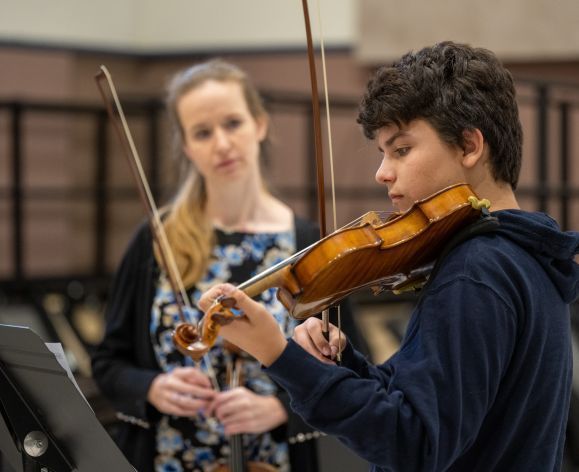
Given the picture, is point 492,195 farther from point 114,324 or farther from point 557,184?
point 557,184

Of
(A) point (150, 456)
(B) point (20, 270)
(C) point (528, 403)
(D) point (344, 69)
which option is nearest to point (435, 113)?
(C) point (528, 403)

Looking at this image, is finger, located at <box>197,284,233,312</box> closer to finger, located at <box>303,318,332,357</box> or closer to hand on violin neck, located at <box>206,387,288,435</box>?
finger, located at <box>303,318,332,357</box>

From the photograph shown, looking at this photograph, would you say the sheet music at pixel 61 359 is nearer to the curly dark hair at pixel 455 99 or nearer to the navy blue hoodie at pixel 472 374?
the navy blue hoodie at pixel 472 374

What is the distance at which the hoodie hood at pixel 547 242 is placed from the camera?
116cm

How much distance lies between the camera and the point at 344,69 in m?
6.46

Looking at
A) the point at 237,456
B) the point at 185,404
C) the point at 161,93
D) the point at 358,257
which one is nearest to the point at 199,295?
the point at 185,404

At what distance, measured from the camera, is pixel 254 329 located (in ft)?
3.62

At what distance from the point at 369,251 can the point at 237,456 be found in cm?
80

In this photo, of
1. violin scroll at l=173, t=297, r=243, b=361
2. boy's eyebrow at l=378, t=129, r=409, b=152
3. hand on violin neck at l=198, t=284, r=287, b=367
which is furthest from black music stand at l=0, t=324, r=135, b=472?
boy's eyebrow at l=378, t=129, r=409, b=152

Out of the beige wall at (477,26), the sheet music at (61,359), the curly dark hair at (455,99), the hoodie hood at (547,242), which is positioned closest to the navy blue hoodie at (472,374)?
the hoodie hood at (547,242)

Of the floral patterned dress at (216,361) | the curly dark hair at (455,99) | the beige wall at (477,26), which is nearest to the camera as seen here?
the curly dark hair at (455,99)

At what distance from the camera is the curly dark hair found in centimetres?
118

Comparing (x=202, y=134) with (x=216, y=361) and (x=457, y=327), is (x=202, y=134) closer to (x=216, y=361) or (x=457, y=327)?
(x=216, y=361)

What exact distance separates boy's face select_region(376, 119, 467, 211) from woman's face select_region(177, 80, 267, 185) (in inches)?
33.3
